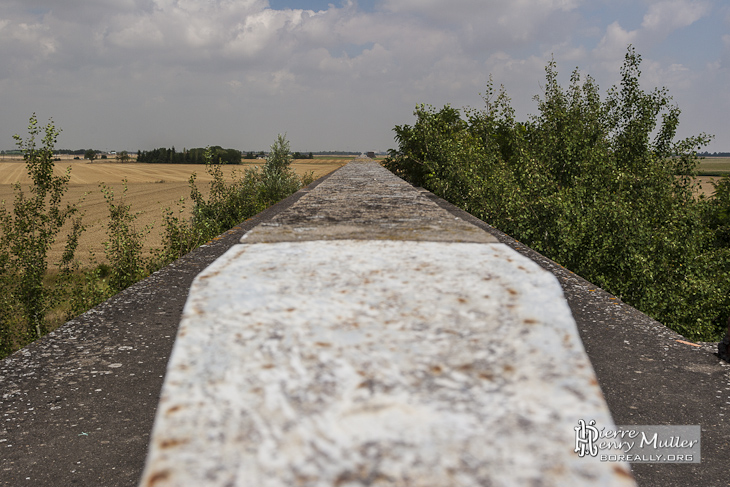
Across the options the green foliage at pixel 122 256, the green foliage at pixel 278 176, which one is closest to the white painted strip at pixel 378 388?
the green foliage at pixel 122 256

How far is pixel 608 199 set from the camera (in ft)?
26.8

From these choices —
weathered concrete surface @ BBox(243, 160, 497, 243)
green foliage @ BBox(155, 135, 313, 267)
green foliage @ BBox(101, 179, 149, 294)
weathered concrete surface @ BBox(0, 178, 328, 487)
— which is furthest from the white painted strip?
green foliage @ BBox(101, 179, 149, 294)

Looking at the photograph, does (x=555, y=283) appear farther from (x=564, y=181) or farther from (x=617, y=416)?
(x=564, y=181)

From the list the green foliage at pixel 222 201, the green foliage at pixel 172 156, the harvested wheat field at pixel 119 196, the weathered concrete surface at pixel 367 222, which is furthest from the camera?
the green foliage at pixel 172 156

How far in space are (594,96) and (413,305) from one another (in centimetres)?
1410

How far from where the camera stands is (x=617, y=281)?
760 cm

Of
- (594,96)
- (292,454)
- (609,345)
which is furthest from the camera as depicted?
(594,96)

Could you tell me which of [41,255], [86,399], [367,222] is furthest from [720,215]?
[41,255]

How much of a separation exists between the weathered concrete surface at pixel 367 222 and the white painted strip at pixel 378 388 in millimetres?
525

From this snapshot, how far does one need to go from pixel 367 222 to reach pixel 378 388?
1.28 meters

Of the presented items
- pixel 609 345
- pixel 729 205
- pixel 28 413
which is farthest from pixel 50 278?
pixel 729 205

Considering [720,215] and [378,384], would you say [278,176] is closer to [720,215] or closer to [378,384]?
[720,215]

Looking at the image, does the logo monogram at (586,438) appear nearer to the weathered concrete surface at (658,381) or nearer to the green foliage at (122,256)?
the weathered concrete surface at (658,381)

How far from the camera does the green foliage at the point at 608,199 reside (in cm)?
747
